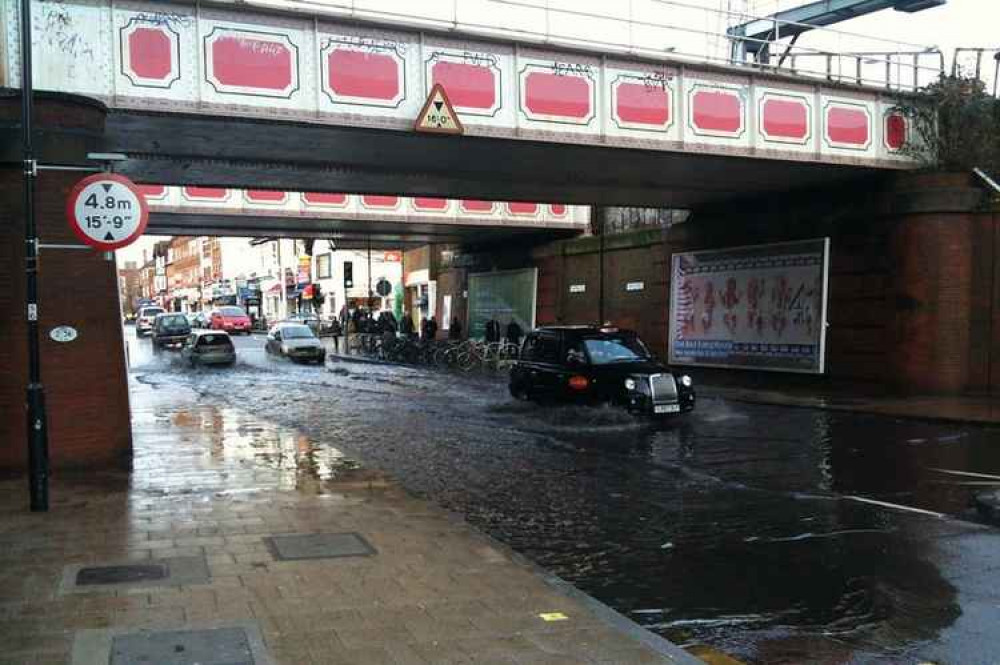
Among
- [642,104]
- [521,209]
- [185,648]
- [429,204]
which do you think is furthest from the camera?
[521,209]

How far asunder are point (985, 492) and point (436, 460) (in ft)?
21.9

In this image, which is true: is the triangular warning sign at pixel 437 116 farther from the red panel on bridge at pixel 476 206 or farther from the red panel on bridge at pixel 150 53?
the red panel on bridge at pixel 476 206

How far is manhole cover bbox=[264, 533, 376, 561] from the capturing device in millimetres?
6715

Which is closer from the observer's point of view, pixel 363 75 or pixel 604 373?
pixel 363 75

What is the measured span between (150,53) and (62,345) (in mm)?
4946

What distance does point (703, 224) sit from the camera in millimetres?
25094

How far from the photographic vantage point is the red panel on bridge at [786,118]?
18.3 m

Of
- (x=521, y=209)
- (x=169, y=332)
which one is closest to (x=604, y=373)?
(x=521, y=209)

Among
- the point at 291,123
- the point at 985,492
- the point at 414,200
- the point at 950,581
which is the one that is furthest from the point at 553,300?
the point at 950,581

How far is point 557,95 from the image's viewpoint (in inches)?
633

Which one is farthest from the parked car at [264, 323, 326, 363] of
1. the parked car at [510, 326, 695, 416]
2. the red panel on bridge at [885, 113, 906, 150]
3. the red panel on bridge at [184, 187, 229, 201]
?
the red panel on bridge at [885, 113, 906, 150]

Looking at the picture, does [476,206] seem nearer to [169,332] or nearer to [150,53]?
[169,332]

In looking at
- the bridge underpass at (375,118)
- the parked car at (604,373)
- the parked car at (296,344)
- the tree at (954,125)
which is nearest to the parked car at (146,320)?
the parked car at (296,344)

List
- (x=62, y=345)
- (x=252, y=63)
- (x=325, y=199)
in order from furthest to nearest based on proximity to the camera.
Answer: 1. (x=325, y=199)
2. (x=252, y=63)
3. (x=62, y=345)
